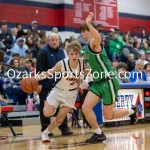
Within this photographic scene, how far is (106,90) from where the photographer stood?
7.91m

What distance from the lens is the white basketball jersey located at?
8266 millimetres

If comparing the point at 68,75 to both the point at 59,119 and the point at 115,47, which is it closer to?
the point at 59,119

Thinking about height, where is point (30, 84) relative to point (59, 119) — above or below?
above

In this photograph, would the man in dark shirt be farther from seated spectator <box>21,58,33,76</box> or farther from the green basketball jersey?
seated spectator <box>21,58,33,76</box>

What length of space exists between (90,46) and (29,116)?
5.21m

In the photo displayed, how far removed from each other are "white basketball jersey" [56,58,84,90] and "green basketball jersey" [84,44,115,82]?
0.42 metres

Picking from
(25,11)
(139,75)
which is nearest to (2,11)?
(25,11)

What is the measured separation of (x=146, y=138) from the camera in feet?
27.4

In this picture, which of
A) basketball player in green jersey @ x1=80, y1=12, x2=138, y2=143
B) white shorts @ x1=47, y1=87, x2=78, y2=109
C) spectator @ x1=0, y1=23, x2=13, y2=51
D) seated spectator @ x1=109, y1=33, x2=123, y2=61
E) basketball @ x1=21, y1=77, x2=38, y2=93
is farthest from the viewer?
seated spectator @ x1=109, y1=33, x2=123, y2=61

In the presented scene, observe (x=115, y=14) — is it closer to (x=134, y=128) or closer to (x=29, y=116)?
(x=29, y=116)

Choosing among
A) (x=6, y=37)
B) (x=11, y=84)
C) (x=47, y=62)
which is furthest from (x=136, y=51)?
(x=47, y=62)

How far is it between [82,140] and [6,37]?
7719mm

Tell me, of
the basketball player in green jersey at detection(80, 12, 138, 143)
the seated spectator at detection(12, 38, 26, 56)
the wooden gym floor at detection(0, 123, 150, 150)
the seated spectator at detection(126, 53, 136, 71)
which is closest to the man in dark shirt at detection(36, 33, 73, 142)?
the wooden gym floor at detection(0, 123, 150, 150)

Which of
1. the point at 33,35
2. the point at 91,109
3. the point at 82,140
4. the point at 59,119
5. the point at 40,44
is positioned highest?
the point at 33,35
